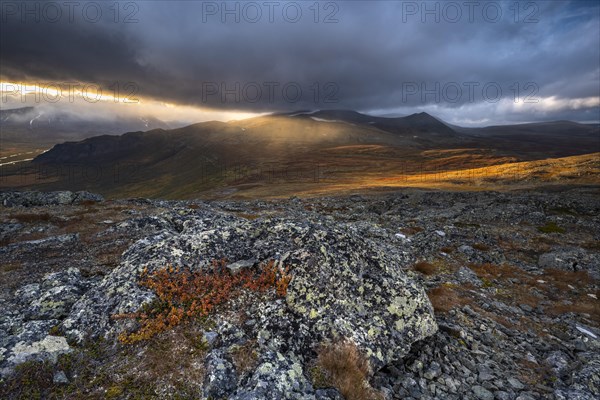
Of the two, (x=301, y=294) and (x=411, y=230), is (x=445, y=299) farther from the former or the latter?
(x=411, y=230)

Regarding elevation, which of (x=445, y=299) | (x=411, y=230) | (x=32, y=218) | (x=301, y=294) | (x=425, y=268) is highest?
(x=32, y=218)

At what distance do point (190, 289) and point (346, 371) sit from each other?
204 inches

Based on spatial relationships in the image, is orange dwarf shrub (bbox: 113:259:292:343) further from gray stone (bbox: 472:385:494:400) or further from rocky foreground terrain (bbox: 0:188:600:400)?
gray stone (bbox: 472:385:494:400)

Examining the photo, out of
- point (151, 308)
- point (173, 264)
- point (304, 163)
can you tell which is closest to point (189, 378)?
point (151, 308)

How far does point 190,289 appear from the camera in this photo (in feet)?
31.9

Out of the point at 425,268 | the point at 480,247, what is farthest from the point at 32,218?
the point at 480,247

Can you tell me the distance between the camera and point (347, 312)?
31.0ft

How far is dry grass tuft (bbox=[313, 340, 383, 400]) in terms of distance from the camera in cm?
744

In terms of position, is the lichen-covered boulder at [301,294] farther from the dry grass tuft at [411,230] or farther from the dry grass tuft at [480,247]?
the dry grass tuft at [411,230]

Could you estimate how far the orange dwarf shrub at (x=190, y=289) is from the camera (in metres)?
8.59

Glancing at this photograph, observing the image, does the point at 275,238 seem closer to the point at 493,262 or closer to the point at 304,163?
the point at 493,262

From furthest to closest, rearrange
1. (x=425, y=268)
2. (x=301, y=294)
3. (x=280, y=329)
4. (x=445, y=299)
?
(x=425, y=268) → (x=445, y=299) → (x=301, y=294) → (x=280, y=329)

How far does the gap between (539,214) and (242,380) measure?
46.3 m

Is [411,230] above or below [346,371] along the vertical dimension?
below
